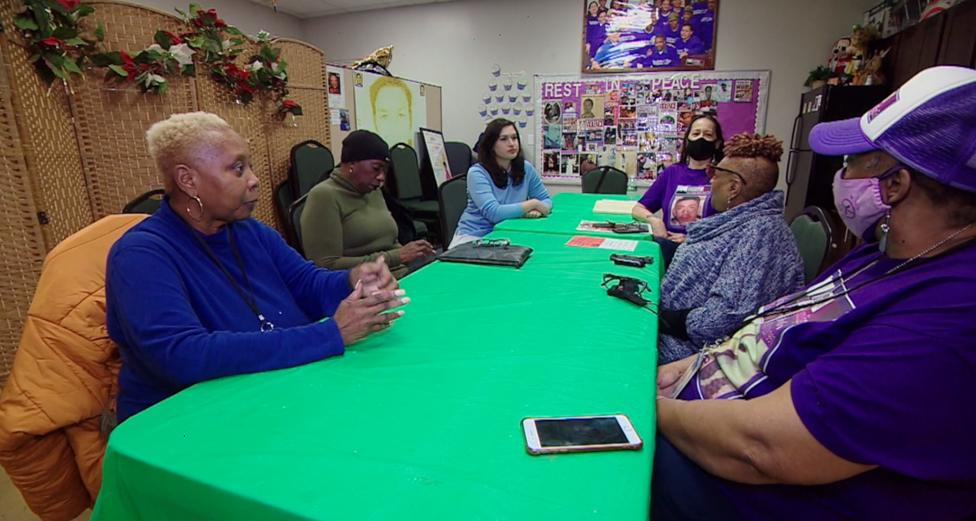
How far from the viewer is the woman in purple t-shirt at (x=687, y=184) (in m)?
2.57

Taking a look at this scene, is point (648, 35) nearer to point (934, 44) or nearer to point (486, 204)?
point (934, 44)

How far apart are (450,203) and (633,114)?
10.9ft

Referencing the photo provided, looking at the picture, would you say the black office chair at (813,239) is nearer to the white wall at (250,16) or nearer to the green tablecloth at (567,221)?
the green tablecloth at (567,221)

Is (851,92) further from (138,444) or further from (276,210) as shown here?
(138,444)

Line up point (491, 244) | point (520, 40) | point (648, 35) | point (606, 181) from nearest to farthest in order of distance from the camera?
point (491, 244) → point (606, 181) → point (648, 35) → point (520, 40)

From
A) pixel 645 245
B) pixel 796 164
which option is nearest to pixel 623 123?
pixel 796 164

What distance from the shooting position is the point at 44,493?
3.70ft

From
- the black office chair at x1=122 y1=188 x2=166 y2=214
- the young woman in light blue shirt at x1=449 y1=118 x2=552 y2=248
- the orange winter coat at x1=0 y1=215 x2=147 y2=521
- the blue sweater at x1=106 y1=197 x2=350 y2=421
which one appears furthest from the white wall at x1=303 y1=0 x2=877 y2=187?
the orange winter coat at x1=0 y1=215 x2=147 y2=521

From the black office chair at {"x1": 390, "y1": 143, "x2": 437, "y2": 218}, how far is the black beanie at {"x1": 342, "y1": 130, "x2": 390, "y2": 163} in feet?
7.92

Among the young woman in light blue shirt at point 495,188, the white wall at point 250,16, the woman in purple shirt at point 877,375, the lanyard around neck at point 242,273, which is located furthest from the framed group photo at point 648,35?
the lanyard around neck at point 242,273

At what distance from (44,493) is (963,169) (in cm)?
197

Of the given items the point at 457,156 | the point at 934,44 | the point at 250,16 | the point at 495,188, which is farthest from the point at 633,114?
the point at 250,16

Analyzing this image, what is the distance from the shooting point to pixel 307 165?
144 inches

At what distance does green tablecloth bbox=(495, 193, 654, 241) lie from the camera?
2389 millimetres
